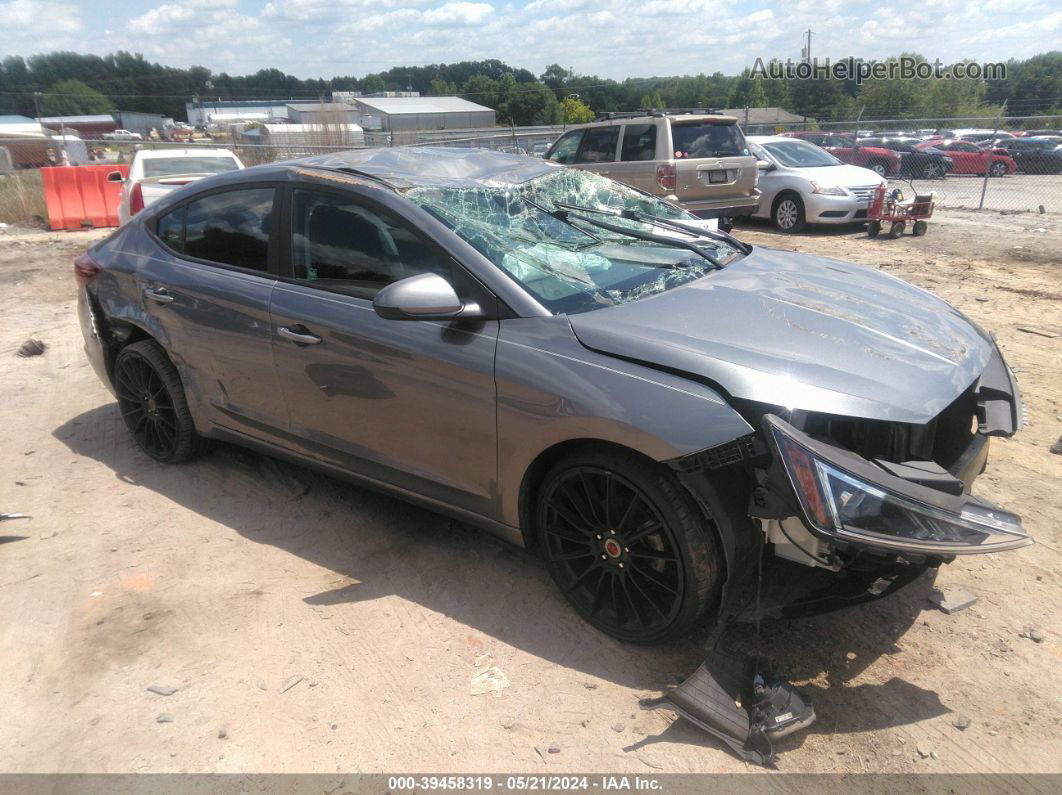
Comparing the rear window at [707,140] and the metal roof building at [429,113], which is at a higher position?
the metal roof building at [429,113]

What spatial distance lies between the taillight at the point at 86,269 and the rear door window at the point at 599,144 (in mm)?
8929

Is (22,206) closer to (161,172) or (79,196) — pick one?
(79,196)

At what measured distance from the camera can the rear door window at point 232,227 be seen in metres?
3.83

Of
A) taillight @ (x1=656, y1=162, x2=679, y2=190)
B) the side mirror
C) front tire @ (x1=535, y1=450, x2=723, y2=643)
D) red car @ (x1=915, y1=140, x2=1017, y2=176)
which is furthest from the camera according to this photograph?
red car @ (x1=915, y1=140, x2=1017, y2=176)

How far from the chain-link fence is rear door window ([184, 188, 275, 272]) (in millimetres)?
12836

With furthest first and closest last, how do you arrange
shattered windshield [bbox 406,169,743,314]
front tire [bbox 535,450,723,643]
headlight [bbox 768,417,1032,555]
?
shattered windshield [bbox 406,169,743,314]
front tire [bbox 535,450,723,643]
headlight [bbox 768,417,1032,555]

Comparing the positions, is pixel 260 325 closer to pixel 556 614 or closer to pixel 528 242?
pixel 528 242

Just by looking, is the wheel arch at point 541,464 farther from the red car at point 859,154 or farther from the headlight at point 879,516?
the red car at point 859,154

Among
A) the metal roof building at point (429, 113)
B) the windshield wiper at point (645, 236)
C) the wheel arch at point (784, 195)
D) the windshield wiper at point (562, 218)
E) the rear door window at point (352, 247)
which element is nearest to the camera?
the rear door window at point (352, 247)

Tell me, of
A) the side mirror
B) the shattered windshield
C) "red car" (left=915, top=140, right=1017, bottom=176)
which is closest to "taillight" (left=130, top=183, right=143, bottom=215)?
the shattered windshield

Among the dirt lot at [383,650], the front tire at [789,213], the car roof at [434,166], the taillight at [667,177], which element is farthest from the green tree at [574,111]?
the dirt lot at [383,650]

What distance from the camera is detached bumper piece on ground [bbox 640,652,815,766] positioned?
96.2 inches

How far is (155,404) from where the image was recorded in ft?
15.0

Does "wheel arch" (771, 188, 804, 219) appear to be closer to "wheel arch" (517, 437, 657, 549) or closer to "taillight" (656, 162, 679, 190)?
"taillight" (656, 162, 679, 190)
